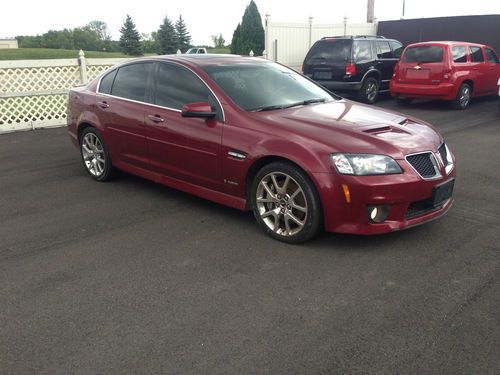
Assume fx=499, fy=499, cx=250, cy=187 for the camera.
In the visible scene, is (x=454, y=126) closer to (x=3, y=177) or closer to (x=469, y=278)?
(x=469, y=278)

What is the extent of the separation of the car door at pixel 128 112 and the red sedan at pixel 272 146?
15mm

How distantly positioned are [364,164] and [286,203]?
726mm

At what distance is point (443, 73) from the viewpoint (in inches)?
471

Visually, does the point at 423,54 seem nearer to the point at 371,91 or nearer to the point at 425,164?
the point at 371,91

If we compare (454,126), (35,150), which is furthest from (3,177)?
(454,126)

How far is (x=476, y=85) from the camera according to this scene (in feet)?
42.1

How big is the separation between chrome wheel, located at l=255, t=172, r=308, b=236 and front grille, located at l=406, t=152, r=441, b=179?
0.92 meters

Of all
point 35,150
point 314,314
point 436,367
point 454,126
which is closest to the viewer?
point 436,367

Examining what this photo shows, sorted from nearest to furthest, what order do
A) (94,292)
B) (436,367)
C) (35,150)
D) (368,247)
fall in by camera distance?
(436,367)
(94,292)
(368,247)
(35,150)

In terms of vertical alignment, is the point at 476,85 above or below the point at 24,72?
below

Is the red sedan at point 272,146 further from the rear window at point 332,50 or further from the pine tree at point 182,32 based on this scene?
the pine tree at point 182,32

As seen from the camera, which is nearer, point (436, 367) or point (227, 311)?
point (436, 367)

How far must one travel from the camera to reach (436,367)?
257 cm

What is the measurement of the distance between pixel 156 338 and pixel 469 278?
2195mm
